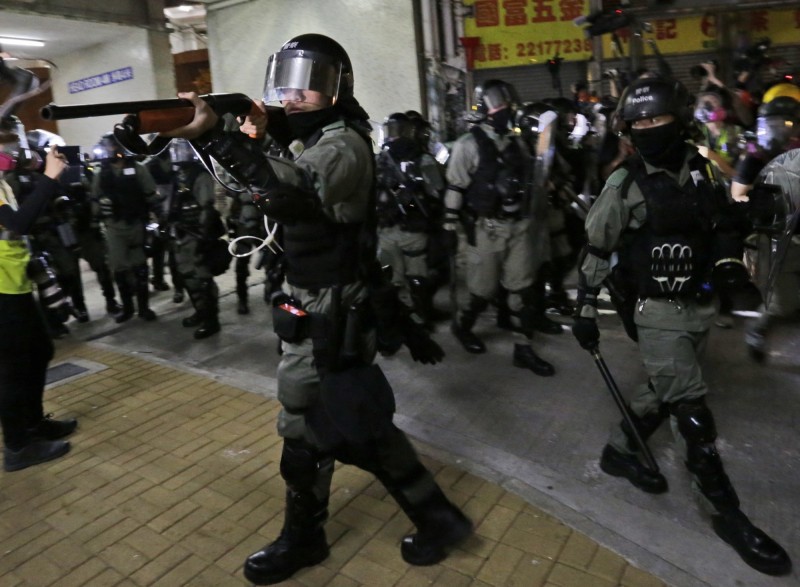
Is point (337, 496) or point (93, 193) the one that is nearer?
point (337, 496)

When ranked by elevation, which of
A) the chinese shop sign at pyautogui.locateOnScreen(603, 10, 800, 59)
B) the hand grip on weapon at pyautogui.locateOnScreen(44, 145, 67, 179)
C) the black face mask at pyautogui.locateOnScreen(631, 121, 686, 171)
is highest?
the chinese shop sign at pyautogui.locateOnScreen(603, 10, 800, 59)

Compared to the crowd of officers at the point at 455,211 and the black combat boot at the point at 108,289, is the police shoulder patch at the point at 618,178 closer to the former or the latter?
the crowd of officers at the point at 455,211

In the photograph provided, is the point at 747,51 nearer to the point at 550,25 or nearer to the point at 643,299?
the point at 550,25

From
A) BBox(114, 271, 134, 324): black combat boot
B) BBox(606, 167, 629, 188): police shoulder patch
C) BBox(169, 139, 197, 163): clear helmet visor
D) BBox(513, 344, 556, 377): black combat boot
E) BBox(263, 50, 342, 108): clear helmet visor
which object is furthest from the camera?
BBox(114, 271, 134, 324): black combat boot

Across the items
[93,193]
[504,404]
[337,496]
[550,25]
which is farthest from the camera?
[550,25]

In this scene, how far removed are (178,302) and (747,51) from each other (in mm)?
8066

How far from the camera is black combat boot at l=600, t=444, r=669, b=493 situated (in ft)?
10.1

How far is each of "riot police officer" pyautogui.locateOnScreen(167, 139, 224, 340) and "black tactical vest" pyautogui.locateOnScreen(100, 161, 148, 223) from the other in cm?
49

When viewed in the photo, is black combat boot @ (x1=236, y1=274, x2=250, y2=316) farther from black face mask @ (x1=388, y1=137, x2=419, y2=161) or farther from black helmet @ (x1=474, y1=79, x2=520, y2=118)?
black helmet @ (x1=474, y1=79, x2=520, y2=118)

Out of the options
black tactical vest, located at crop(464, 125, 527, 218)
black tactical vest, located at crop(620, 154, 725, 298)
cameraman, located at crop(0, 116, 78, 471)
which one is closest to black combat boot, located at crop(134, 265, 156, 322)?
cameraman, located at crop(0, 116, 78, 471)

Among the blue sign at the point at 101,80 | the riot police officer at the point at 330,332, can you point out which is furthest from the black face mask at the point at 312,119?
the blue sign at the point at 101,80

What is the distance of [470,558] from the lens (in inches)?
106

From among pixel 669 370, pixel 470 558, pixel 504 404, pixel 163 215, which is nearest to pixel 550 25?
pixel 163 215

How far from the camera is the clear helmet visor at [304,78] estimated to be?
90.4 inches
